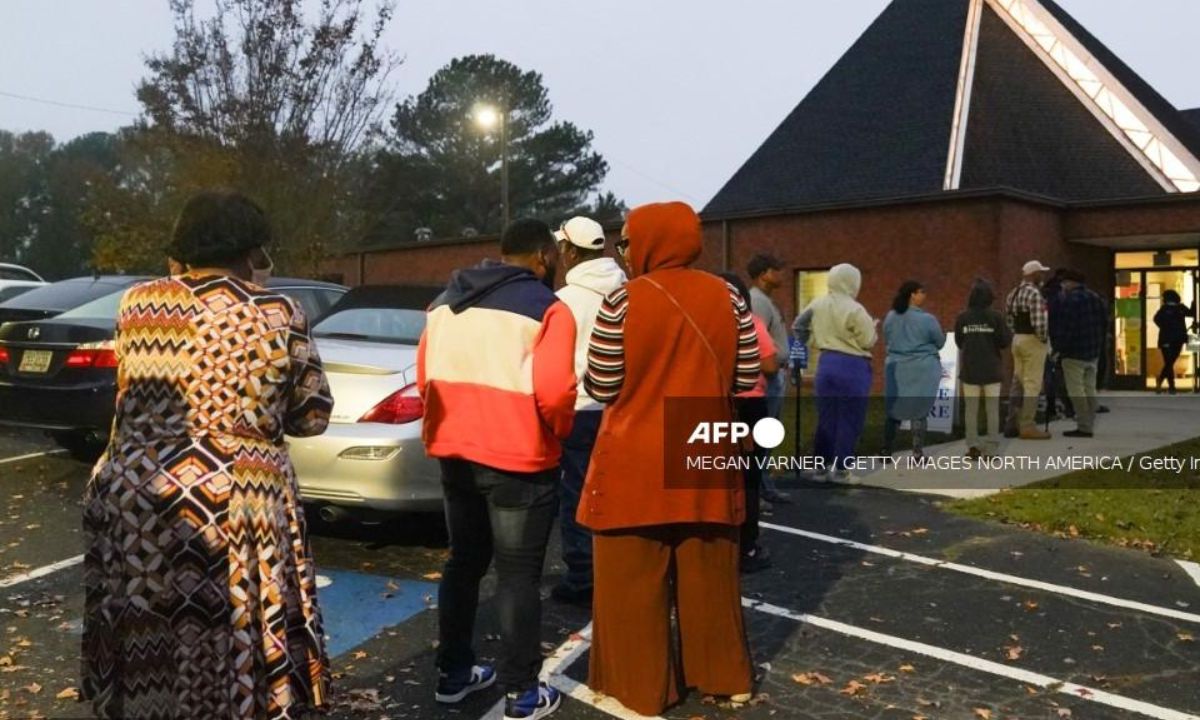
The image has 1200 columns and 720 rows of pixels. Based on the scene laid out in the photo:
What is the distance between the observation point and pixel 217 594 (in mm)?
2828

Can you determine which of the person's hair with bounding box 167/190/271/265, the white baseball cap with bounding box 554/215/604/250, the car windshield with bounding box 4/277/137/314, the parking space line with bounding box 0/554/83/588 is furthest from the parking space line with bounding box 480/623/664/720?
the car windshield with bounding box 4/277/137/314

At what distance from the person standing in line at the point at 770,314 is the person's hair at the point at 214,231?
5.17 metres

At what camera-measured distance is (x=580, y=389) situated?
5496 mm

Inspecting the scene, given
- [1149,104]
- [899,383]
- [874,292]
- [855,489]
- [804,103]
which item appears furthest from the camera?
[804,103]

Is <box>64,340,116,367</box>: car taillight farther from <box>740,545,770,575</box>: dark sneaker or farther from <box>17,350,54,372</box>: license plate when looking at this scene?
<box>740,545,770,575</box>: dark sneaker

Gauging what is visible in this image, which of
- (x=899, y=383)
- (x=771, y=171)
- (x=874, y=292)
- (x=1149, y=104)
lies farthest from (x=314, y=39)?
(x=1149, y=104)

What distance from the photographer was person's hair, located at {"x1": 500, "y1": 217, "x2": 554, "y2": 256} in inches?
166

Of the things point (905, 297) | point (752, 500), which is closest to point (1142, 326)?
point (905, 297)

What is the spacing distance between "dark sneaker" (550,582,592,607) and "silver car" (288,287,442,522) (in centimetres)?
91

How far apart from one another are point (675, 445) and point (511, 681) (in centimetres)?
105

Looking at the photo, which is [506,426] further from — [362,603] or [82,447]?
[82,447]

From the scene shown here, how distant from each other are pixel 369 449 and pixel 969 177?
19.6m

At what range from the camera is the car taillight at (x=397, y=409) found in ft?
19.6

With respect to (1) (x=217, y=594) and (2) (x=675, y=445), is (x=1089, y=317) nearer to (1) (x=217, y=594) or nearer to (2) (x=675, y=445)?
(2) (x=675, y=445)
